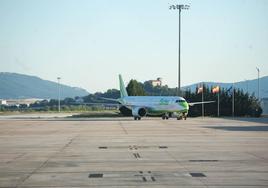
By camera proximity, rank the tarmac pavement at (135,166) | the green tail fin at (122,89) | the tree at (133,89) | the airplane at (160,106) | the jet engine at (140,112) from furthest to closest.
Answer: the tree at (133,89) < the green tail fin at (122,89) < the jet engine at (140,112) < the airplane at (160,106) < the tarmac pavement at (135,166)

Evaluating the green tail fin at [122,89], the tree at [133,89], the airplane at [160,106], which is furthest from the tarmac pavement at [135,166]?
the tree at [133,89]

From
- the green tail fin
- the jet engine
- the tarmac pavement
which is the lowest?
the tarmac pavement

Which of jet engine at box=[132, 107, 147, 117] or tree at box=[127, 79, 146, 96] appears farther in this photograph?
tree at box=[127, 79, 146, 96]

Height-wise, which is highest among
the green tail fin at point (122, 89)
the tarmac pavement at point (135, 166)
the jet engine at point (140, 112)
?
the green tail fin at point (122, 89)

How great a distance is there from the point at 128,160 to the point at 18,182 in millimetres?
6282

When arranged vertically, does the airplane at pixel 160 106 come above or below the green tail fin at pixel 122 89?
below

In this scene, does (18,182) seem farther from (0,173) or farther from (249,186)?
(249,186)

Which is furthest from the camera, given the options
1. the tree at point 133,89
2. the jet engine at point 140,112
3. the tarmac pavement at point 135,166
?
the tree at point 133,89

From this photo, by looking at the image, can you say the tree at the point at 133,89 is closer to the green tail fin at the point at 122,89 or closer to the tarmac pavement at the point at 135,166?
the green tail fin at the point at 122,89

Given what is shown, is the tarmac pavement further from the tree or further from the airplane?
the tree

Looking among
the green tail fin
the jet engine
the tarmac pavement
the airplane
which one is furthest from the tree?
the tarmac pavement

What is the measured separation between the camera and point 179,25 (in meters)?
92.5

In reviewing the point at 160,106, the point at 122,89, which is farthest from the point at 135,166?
the point at 122,89

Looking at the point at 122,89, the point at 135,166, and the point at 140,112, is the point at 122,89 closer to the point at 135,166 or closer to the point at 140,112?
the point at 140,112
